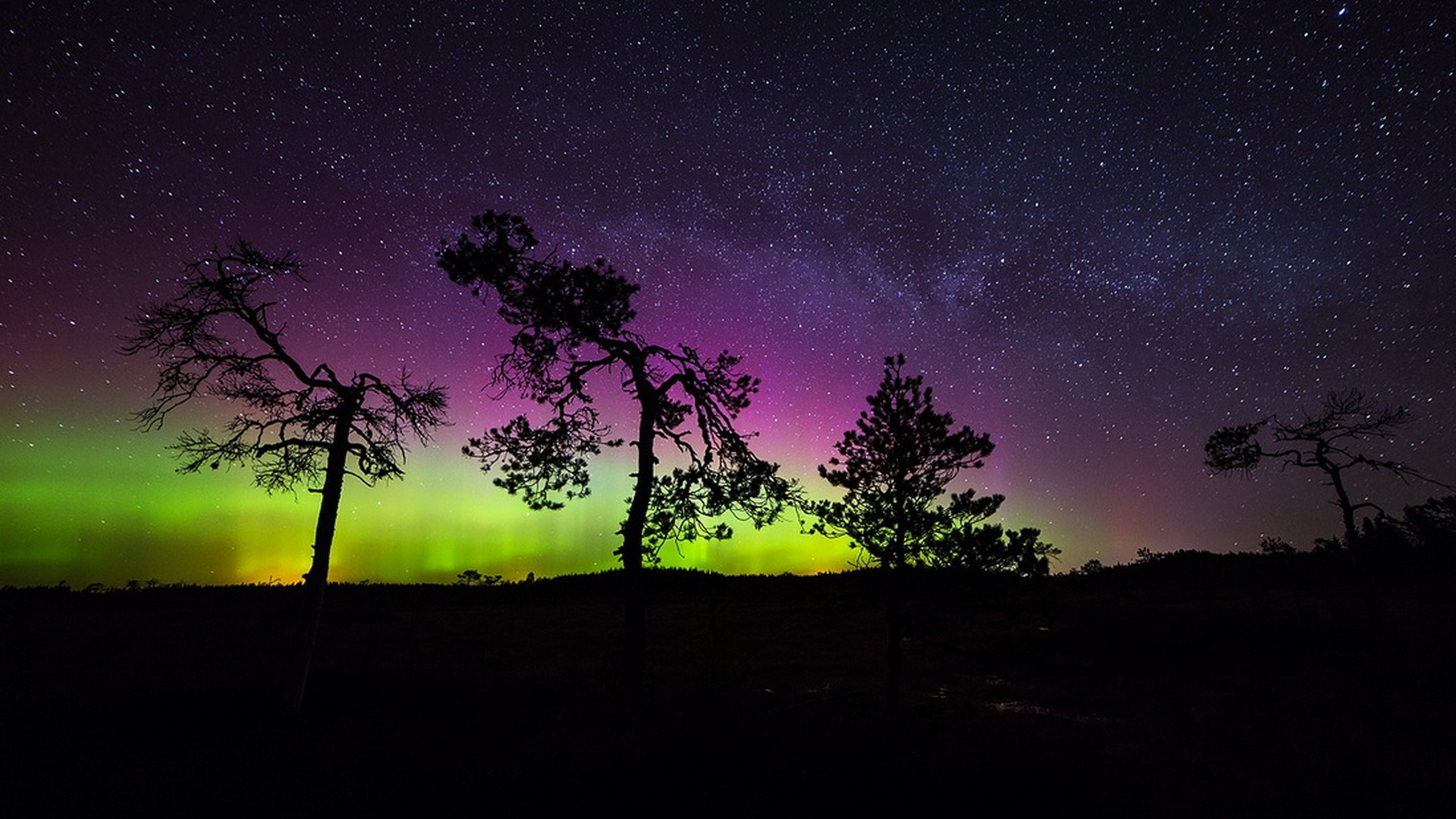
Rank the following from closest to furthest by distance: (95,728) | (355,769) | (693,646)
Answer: (355,769) → (95,728) → (693,646)

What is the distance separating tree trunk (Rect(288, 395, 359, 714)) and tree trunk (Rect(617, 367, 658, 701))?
6.86 metres

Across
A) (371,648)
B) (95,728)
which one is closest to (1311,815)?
(95,728)

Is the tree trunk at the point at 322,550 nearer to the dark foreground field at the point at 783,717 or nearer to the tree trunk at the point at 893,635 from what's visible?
the dark foreground field at the point at 783,717

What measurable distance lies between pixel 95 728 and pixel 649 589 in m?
44.0

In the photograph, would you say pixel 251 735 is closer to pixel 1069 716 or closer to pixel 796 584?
pixel 1069 716

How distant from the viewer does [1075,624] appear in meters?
31.0

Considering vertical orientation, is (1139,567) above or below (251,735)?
above

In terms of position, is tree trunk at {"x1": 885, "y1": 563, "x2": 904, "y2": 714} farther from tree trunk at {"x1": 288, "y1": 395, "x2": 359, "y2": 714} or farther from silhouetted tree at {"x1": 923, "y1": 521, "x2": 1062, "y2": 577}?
tree trunk at {"x1": 288, "y1": 395, "x2": 359, "y2": 714}

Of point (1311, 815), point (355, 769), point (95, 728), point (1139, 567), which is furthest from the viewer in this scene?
point (1139, 567)

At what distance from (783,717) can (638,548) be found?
704 cm

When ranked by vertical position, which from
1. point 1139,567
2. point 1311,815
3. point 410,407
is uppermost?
point 410,407

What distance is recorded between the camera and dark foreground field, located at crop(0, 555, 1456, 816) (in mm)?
11641

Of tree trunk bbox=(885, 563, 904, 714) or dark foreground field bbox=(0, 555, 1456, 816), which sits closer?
dark foreground field bbox=(0, 555, 1456, 816)

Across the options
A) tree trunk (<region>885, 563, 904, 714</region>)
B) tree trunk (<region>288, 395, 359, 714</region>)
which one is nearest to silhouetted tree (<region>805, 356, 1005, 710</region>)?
tree trunk (<region>885, 563, 904, 714</region>)
